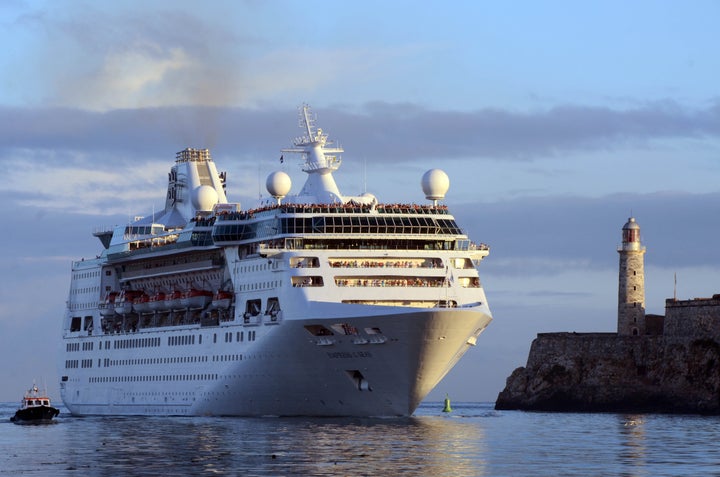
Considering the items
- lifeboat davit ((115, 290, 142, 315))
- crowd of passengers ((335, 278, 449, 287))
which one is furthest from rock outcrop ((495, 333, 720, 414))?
crowd of passengers ((335, 278, 449, 287))

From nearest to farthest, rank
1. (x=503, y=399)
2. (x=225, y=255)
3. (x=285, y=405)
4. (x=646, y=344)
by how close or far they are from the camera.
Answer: (x=285, y=405) < (x=225, y=255) < (x=646, y=344) < (x=503, y=399)

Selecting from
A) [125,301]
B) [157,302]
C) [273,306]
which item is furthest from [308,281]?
[125,301]

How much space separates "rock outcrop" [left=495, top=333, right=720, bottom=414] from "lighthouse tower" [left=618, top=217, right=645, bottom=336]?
1.96 m

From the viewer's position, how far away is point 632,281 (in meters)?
121

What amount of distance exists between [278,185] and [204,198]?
27.8ft

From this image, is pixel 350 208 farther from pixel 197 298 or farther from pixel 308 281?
pixel 197 298

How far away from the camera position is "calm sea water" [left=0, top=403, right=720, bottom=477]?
55.1 m

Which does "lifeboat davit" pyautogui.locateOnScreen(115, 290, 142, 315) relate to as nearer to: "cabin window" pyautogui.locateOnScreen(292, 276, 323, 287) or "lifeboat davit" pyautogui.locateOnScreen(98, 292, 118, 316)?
"lifeboat davit" pyautogui.locateOnScreen(98, 292, 118, 316)

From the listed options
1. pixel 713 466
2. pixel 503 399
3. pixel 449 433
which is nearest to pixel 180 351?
pixel 449 433

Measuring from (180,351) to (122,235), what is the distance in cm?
1373

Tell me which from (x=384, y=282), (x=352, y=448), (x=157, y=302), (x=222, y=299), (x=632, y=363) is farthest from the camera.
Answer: (x=632, y=363)

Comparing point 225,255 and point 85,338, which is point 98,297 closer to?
point 85,338

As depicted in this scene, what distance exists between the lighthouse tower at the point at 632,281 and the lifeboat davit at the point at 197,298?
43.1 m

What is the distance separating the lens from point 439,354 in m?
76.8
